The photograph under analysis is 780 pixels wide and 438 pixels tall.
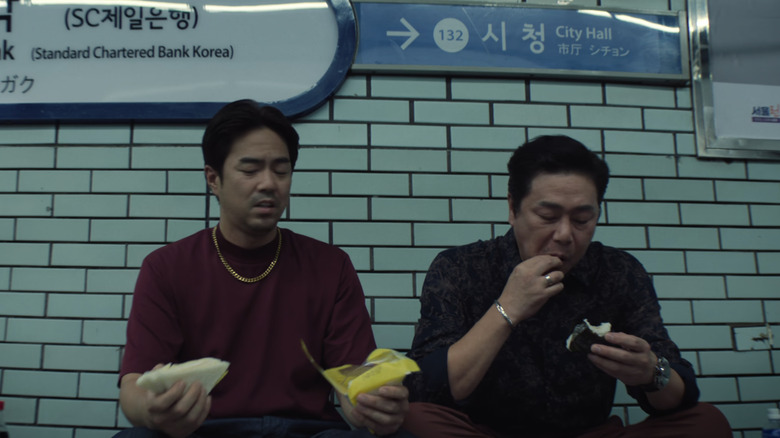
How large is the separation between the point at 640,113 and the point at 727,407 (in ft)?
5.21

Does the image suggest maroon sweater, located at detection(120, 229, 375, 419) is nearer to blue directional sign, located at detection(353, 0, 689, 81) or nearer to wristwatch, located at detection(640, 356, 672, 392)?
wristwatch, located at detection(640, 356, 672, 392)

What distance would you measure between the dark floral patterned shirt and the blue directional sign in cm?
115

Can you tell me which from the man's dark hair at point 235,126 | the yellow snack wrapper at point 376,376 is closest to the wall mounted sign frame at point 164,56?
the man's dark hair at point 235,126

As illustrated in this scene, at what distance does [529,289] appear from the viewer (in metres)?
1.66

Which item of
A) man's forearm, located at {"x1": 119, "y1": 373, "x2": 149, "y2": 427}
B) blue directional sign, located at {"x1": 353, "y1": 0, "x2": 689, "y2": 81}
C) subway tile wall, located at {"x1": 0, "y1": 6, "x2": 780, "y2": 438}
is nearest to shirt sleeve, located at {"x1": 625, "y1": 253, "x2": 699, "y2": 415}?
subway tile wall, located at {"x1": 0, "y1": 6, "x2": 780, "y2": 438}

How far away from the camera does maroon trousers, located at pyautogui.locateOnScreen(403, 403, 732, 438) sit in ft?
5.63

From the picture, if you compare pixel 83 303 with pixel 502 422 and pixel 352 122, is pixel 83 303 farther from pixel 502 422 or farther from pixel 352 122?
pixel 502 422

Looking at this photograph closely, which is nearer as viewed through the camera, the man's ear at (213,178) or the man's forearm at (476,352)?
the man's forearm at (476,352)

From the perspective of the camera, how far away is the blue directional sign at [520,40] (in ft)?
8.75

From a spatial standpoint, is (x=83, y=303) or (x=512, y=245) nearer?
(x=512, y=245)

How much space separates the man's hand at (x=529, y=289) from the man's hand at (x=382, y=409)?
0.44 meters

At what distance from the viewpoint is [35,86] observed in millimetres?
2596

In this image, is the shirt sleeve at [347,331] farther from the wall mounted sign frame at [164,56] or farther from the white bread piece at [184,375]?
the wall mounted sign frame at [164,56]

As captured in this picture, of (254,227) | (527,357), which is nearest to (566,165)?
(527,357)
